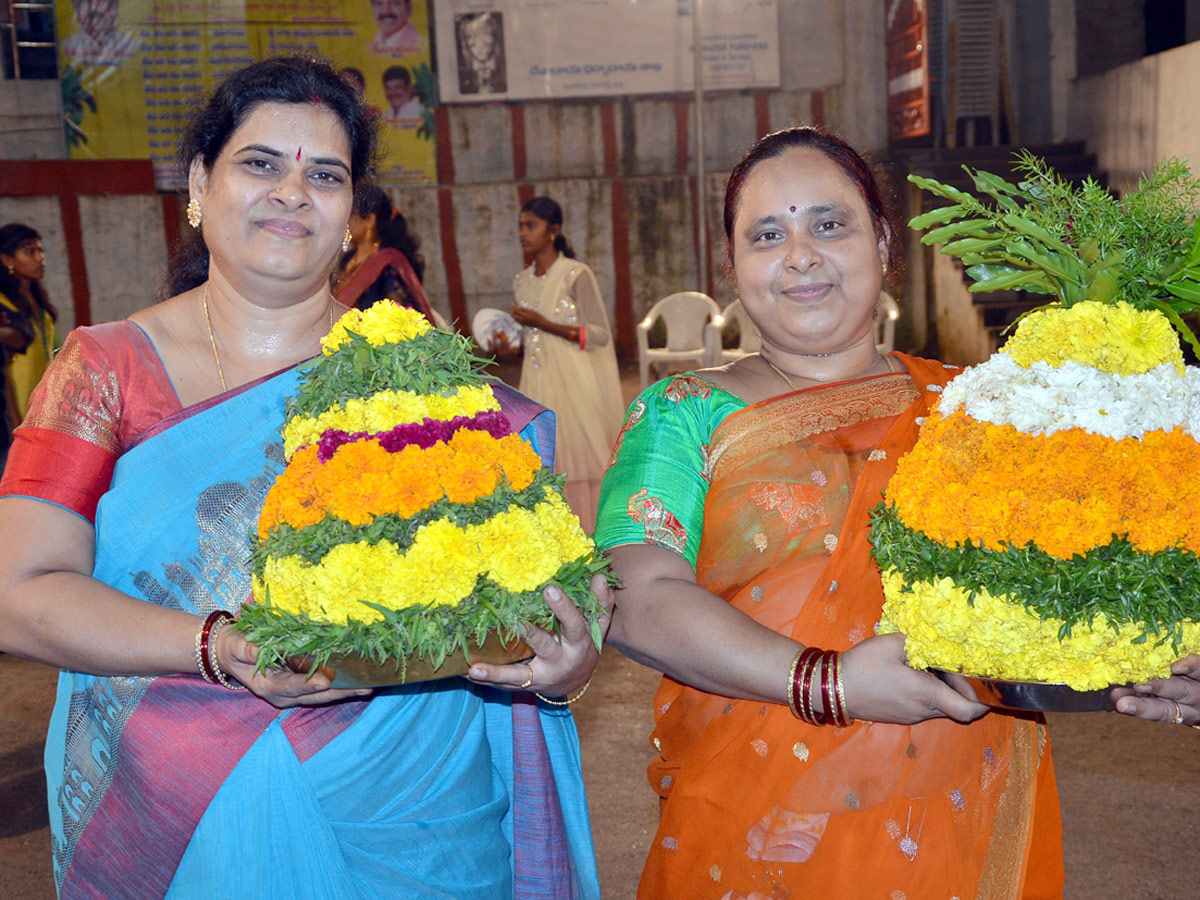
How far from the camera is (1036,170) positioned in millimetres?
1744

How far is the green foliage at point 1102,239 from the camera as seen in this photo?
168 centimetres

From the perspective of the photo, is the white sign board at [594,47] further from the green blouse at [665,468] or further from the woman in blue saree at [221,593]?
the green blouse at [665,468]

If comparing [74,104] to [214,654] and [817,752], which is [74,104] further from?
[817,752]

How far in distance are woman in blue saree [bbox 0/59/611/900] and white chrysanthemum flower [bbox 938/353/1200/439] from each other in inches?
29.8

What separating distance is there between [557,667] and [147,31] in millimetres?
12992

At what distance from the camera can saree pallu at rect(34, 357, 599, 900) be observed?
1913 mm

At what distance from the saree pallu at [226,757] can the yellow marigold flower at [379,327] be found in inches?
14.5

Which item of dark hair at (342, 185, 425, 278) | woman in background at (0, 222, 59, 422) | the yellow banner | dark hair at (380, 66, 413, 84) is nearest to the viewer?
dark hair at (342, 185, 425, 278)

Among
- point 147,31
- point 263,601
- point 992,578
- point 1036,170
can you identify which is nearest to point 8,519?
point 263,601

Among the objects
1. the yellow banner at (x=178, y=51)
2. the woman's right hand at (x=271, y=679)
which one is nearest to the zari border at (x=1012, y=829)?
the woman's right hand at (x=271, y=679)

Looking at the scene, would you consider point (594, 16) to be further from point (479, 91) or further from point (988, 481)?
point (988, 481)

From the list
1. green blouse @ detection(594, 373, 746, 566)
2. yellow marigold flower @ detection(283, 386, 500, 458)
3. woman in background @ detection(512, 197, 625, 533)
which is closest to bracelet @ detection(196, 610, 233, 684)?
yellow marigold flower @ detection(283, 386, 500, 458)

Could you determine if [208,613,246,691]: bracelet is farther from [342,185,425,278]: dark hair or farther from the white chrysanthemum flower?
[342,185,425,278]: dark hair

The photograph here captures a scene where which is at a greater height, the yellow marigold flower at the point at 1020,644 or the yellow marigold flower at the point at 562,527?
the yellow marigold flower at the point at 562,527
